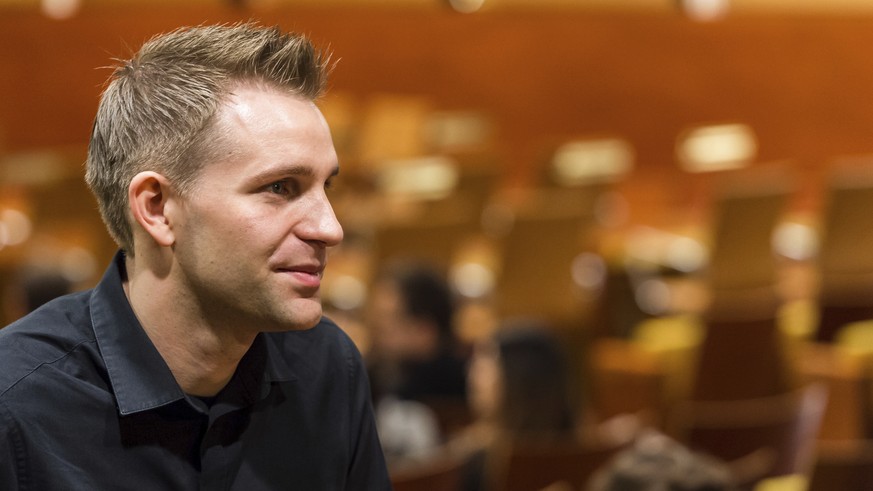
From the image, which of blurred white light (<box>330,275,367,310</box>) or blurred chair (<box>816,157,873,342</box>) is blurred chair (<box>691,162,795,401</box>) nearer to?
blurred chair (<box>816,157,873,342</box>)

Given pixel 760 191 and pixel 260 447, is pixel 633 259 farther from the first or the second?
pixel 260 447

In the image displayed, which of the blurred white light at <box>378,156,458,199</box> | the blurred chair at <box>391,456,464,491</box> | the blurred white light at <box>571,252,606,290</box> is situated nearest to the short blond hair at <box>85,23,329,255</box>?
the blurred chair at <box>391,456,464,491</box>

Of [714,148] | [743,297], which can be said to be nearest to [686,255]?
[743,297]

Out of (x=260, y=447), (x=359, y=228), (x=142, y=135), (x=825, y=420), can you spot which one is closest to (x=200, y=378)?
(x=260, y=447)

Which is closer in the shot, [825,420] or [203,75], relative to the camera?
[203,75]

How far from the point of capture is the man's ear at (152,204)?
0.85 meters

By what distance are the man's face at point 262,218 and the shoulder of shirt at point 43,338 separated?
0.09m

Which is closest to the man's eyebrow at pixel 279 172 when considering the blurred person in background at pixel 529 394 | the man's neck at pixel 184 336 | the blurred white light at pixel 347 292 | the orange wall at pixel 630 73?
the man's neck at pixel 184 336

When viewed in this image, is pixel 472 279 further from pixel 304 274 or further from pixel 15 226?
pixel 304 274

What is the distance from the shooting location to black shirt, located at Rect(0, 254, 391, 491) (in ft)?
2.61

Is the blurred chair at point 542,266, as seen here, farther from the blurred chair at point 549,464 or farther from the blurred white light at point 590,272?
the blurred chair at point 549,464

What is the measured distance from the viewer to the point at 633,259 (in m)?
3.66

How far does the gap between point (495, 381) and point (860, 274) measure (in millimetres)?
1462

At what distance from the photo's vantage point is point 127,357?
0.85 m
